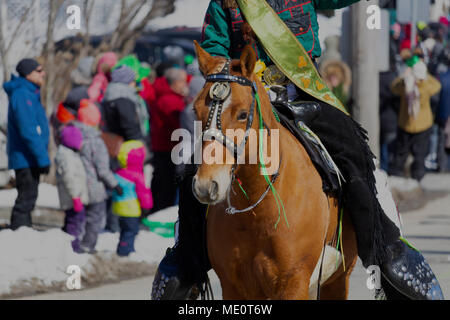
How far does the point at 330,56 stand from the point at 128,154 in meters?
6.10

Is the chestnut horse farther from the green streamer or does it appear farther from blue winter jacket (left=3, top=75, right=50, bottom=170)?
blue winter jacket (left=3, top=75, right=50, bottom=170)

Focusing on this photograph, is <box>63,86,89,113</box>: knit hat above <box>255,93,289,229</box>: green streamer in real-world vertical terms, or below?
below

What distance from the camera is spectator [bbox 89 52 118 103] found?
1120 cm

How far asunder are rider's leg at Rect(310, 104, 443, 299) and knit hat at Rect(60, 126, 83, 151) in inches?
170

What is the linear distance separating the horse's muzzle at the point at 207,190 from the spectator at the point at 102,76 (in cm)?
689

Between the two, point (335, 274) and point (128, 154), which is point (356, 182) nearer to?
point (335, 274)

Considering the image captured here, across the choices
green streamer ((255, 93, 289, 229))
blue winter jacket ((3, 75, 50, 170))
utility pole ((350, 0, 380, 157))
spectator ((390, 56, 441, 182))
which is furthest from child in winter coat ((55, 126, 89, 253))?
spectator ((390, 56, 441, 182))

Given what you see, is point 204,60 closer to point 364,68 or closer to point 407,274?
point 407,274

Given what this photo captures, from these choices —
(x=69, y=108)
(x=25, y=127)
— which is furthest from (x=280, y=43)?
(x=69, y=108)

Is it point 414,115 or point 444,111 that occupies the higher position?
point 414,115

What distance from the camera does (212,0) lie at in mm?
5641

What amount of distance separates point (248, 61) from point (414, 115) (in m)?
11.2

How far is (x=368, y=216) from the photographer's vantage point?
5414 millimetres

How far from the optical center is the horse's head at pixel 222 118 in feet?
14.5
